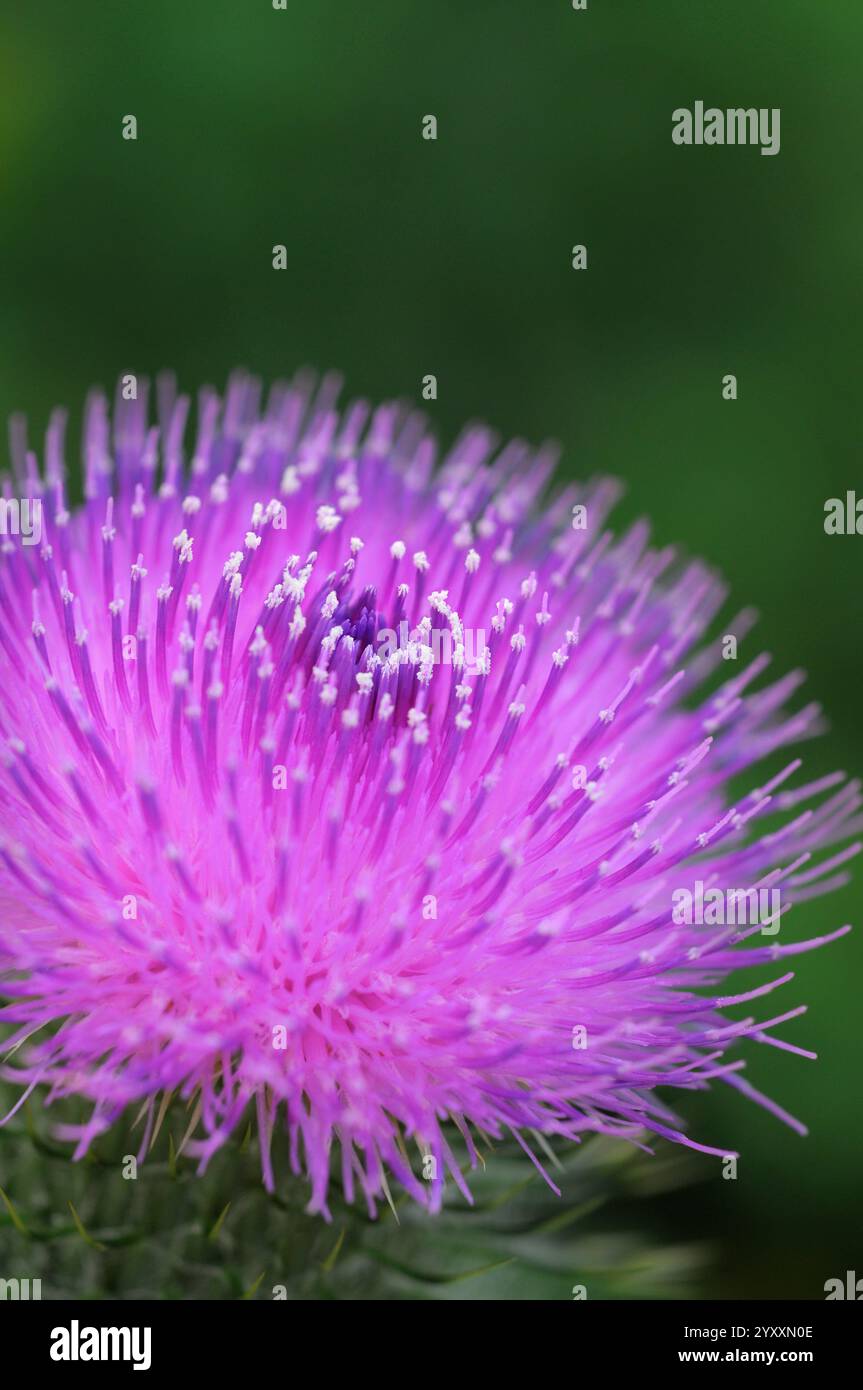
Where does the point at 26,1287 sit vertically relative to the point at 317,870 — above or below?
below

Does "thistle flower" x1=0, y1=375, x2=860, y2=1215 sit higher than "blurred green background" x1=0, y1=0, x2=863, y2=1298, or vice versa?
"blurred green background" x1=0, y1=0, x2=863, y2=1298

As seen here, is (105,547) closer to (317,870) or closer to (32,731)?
(32,731)

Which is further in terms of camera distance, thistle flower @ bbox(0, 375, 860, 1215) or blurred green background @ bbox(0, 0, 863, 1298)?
blurred green background @ bbox(0, 0, 863, 1298)

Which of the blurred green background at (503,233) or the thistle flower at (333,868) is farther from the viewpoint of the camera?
the blurred green background at (503,233)

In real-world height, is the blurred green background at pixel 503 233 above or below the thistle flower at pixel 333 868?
above
